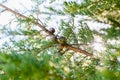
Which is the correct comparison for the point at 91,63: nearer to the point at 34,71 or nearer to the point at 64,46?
the point at 64,46

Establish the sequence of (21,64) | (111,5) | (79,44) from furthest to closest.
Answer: (79,44) → (111,5) → (21,64)

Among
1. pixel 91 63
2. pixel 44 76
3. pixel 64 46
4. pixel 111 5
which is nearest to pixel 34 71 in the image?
pixel 44 76

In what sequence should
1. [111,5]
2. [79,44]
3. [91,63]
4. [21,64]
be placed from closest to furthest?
1. [21,64]
2. [111,5]
3. [91,63]
4. [79,44]

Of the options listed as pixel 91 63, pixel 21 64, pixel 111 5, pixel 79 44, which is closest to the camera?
pixel 21 64

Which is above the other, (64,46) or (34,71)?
(34,71)

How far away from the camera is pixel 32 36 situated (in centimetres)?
306

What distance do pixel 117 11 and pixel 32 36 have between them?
4.34 feet

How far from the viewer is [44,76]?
920 mm

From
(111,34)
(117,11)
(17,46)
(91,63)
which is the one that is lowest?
(91,63)

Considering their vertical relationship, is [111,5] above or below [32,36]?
above

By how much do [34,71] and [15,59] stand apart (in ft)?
0.24

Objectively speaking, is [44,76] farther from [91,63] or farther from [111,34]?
[91,63]

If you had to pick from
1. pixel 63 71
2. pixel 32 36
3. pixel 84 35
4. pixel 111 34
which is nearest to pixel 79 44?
pixel 84 35

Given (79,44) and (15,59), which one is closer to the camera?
(15,59)
